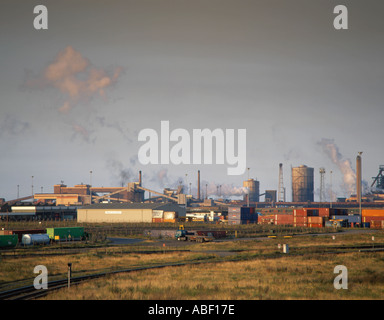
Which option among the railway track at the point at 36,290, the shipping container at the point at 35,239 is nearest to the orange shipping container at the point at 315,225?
the shipping container at the point at 35,239

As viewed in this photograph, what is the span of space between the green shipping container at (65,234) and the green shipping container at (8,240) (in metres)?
7.43

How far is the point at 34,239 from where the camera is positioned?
56.2 metres

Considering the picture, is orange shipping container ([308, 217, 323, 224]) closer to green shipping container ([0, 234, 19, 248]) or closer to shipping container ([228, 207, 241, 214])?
shipping container ([228, 207, 241, 214])

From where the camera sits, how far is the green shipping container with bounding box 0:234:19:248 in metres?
52.7

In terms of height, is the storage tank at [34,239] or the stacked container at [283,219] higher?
the storage tank at [34,239]

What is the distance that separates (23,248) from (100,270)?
22.0 metres

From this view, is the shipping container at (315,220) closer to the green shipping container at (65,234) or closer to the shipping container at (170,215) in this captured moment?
the shipping container at (170,215)

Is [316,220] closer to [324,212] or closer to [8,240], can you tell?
[324,212]

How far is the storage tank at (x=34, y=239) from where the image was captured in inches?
2186

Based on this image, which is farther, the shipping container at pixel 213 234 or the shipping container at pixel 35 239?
the shipping container at pixel 213 234

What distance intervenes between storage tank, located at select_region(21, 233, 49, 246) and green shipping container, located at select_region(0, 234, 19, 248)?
1231mm

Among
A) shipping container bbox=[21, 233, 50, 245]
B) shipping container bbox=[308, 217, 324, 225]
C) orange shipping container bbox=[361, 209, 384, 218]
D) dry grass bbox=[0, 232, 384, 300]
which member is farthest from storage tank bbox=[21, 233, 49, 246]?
orange shipping container bbox=[361, 209, 384, 218]
